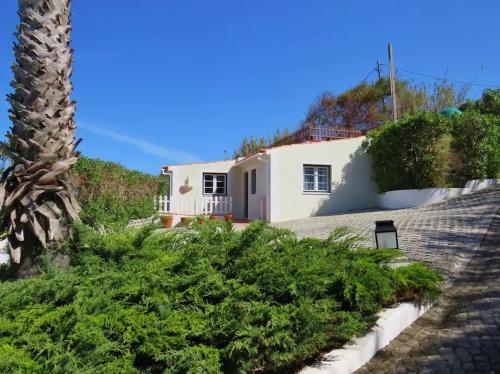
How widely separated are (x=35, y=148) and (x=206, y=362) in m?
2.26

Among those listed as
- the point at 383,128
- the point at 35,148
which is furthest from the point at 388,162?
the point at 35,148

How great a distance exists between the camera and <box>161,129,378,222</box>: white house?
53.3ft

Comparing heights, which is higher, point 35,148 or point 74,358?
point 35,148

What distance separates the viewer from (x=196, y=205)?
733 inches

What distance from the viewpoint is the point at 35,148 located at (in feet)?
11.1

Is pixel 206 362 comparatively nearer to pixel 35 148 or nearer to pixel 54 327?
pixel 54 327

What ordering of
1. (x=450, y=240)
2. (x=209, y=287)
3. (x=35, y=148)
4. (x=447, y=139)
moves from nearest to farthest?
1. (x=209, y=287)
2. (x=35, y=148)
3. (x=450, y=240)
4. (x=447, y=139)

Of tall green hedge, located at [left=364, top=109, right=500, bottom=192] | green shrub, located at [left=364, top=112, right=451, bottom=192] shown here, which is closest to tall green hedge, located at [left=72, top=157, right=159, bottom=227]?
green shrub, located at [left=364, top=112, right=451, bottom=192]

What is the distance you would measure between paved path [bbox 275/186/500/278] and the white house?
3.00 m

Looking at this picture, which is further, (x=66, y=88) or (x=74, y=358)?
(x=66, y=88)

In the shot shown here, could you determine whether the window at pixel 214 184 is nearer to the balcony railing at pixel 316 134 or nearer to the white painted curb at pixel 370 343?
the balcony railing at pixel 316 134

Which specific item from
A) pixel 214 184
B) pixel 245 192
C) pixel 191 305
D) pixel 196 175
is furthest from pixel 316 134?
pixel 191 305

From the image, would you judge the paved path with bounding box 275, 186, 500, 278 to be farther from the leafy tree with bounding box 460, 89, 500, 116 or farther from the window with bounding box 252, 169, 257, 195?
the leafy tree with bounding box 460, 89, 500, 116

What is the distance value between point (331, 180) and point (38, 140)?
1456cm
